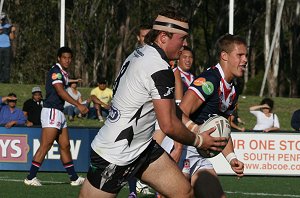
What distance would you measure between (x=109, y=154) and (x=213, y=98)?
1.58 meters

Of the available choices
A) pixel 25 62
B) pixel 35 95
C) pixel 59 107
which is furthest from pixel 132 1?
pixel 59 107

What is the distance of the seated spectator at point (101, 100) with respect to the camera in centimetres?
2605

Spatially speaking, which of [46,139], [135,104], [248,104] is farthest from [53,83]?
[248,104]

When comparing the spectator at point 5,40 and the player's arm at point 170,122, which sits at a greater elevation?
the player's arm at point 170,122

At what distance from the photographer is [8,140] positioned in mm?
19141

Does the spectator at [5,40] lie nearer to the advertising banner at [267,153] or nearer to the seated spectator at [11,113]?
the seated spectator at [11,113]

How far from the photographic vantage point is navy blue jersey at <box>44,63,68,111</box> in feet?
50.6

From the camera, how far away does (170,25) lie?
8484mm

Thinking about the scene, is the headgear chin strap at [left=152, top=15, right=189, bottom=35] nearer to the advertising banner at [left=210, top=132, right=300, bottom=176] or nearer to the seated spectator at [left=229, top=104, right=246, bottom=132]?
the seated spectator at [left=229, top=104, right=246, bottom=132]

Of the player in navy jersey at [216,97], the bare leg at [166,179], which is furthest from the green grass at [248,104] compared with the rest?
the bare leg at [166,179]

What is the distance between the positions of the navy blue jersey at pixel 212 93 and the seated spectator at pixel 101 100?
16.0 metres

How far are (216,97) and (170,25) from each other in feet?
4.81

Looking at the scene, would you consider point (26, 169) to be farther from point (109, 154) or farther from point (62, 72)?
point (109, 154)

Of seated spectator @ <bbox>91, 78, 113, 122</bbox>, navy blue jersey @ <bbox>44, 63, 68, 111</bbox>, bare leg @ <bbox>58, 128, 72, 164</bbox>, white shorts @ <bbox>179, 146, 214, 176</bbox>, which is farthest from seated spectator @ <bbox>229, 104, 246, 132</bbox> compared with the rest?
white shorts @ <bbox>179, 146, 214, 176</bbox>
